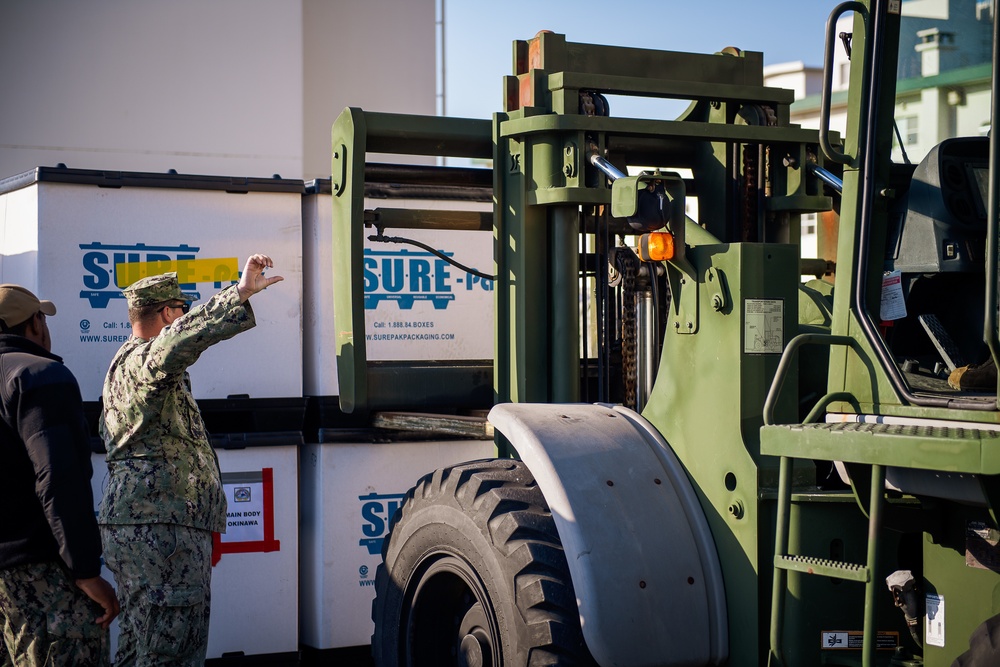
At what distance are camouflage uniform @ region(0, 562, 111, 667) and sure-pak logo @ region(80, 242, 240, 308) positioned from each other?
161 cm

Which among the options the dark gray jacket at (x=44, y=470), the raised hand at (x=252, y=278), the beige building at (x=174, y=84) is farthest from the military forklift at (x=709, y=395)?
the beige building at (x=174, y=84)

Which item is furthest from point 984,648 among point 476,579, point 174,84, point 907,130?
point 174,84

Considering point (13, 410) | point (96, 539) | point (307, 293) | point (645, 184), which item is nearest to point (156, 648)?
point (96, 539)

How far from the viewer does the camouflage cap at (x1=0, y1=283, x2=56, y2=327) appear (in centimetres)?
450

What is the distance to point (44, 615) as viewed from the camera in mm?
4324

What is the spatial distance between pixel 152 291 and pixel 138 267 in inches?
39.6

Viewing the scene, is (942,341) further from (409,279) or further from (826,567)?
(409,279)

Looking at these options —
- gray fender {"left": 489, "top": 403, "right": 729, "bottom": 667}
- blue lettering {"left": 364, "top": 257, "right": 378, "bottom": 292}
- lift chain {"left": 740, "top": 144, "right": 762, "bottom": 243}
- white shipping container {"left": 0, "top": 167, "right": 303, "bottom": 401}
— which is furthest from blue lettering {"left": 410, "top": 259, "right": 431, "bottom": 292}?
gray fender {"left": 489, "top": 403, "right": 729, "bottom": 667}

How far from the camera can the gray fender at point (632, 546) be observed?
3.28 meters

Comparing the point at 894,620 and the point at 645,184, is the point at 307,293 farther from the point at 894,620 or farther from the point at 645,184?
the point at 894,620

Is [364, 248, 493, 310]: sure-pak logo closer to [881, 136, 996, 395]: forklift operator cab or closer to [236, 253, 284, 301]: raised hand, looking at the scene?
[236, 253, 284, 301]: raised hand

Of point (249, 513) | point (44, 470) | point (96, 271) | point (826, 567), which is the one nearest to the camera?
point (826, 567)

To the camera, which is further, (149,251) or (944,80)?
(149,251)

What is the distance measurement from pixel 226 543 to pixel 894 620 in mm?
3451
